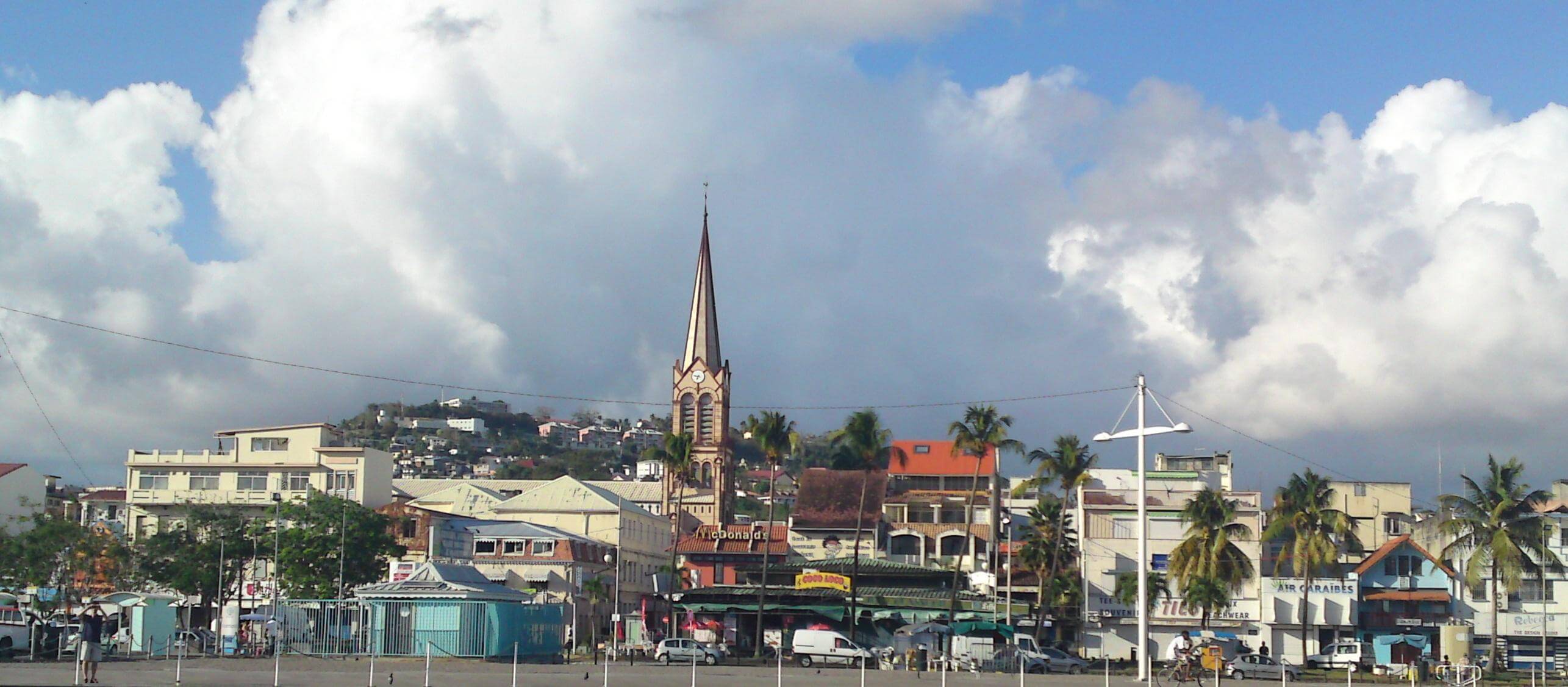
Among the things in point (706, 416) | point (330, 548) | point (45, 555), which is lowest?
point (45, 555)

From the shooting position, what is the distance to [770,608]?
7375 cm

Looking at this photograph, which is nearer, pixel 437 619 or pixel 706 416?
pixel 437 619

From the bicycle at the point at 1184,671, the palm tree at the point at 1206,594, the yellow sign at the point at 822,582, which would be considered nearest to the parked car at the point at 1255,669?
the palm tree at the point at 1206,594

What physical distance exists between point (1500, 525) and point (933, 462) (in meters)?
45.8

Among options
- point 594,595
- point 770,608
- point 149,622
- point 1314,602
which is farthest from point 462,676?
point 1314,602

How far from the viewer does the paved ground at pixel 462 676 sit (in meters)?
34.8

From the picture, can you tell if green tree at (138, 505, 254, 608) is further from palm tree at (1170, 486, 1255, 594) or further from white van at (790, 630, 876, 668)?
palm tree at (1170, 486, 1255, 594)

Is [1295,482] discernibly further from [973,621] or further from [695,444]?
[695,444]

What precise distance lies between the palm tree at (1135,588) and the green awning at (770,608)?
16114 millimetres

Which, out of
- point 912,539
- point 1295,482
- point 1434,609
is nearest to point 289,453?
point 912,539

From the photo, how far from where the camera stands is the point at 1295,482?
78.8 meters

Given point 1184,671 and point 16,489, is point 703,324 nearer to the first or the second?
point 16,489

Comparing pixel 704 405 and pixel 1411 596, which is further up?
pixel 704 405

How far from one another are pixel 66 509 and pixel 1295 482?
81.7 metres
